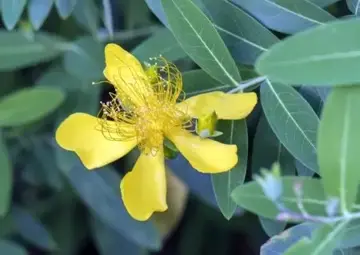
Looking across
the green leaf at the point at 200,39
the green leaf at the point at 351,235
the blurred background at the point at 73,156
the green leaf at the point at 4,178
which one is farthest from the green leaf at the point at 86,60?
the green leaf at the point at 351,235

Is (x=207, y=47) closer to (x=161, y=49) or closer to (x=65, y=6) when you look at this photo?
(x=161, y=49)

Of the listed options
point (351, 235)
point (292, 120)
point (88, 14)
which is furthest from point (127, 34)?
point (351, 235)

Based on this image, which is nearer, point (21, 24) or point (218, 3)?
point (218, 3)

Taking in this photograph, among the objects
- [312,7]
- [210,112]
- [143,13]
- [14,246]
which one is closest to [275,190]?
[210,112]

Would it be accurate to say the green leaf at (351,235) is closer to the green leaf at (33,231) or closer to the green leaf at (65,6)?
the green leaf at (65,6)

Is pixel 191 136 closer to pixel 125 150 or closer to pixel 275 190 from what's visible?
pixel 125 150

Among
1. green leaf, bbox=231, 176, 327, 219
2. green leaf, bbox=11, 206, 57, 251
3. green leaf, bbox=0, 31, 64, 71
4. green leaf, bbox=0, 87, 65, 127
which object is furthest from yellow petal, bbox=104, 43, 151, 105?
green leaf, bbox=11, 206, 57, 251
